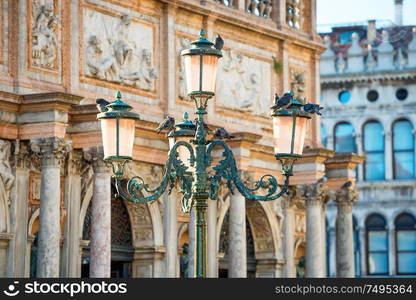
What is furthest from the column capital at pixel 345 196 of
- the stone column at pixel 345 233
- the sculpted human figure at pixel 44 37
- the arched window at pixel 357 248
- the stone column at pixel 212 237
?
the arched window at pixel 357 248

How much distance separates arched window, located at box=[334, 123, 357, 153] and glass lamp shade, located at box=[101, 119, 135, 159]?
103 ft

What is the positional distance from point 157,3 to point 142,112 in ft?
7.90

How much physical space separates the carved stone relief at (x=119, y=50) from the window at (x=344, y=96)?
1983cm

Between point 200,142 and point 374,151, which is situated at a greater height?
point 374,151

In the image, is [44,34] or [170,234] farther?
[170,234]

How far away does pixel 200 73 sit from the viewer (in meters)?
18.2

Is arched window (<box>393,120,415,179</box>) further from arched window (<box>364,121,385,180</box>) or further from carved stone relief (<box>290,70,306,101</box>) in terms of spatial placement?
carved stone relief (<box>290,70,306,101</box>)

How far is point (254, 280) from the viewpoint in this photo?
54.5ft

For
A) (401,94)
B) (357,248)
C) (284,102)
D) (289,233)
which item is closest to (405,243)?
(357,248)

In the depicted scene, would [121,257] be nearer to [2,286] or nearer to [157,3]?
[157,3]

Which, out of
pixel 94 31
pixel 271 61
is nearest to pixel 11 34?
pixel 94 31

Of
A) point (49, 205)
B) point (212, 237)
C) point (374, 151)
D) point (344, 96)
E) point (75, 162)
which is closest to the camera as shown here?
point (49, 205)

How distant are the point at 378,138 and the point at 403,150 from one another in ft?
3.17

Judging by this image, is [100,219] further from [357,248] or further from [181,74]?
[357,248]
